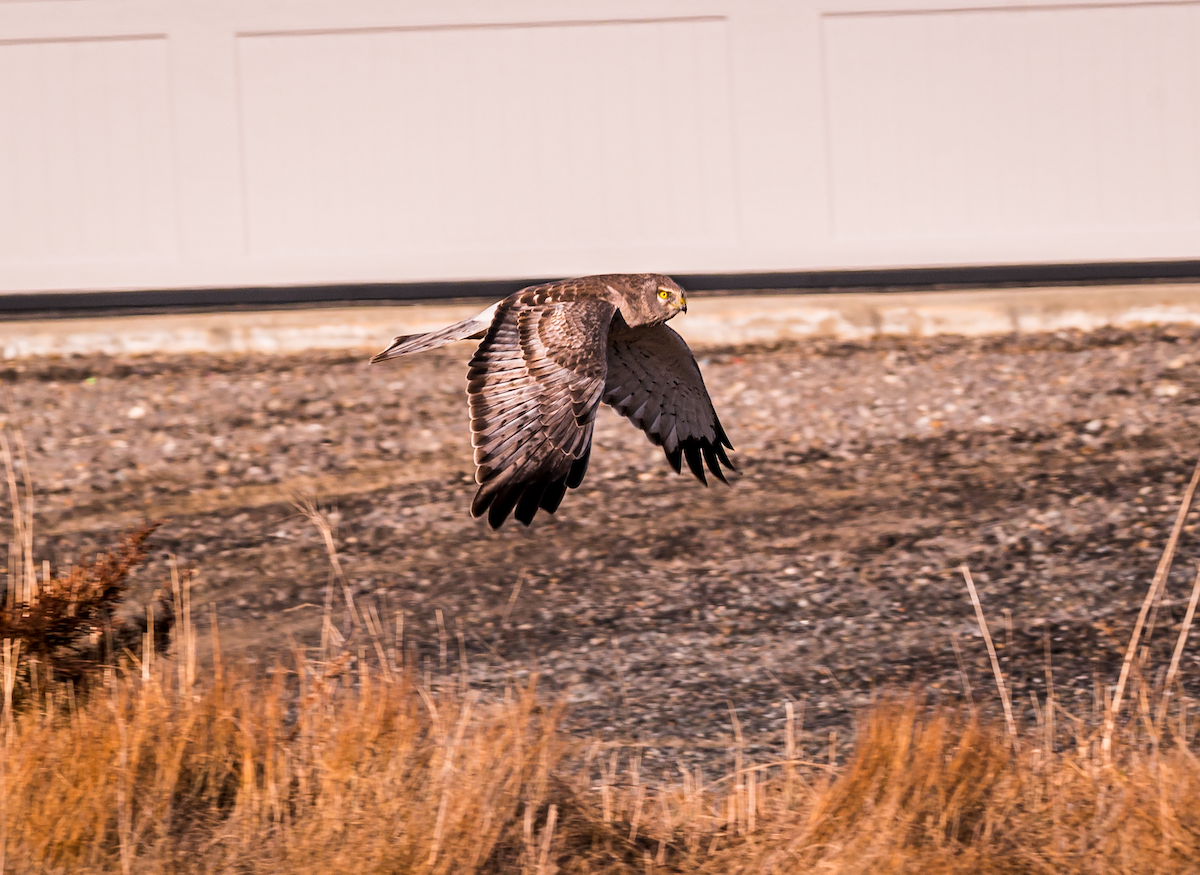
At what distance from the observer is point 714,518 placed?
7.10 metres

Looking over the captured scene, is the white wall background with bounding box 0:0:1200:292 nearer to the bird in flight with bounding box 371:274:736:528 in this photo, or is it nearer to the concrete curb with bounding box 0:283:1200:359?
the concrete curb with bounding box 0:283:1200:359

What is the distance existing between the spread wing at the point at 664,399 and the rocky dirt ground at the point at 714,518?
1.03 metres

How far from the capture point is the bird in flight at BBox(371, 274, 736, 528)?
3543 mm

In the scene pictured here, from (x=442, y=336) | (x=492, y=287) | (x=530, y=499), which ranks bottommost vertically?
(x=530, y=499)

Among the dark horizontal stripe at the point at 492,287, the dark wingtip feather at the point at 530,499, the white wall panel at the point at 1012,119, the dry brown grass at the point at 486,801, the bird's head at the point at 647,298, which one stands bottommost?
the dry brown grass at the point at 486,801

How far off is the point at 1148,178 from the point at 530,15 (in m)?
4.31

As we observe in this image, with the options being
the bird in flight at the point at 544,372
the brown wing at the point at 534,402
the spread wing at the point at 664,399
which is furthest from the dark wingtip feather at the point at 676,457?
the brown wing at the point at 534,402

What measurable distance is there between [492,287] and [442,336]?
5.24m

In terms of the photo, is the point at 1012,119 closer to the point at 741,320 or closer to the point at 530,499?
the point at 741,320

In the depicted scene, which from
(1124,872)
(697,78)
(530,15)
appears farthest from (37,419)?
(1124,872)

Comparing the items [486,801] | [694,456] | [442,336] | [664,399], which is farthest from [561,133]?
[486,801]

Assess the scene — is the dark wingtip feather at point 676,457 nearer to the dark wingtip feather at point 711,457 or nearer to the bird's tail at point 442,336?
the dark wingtip feather at point 711,457

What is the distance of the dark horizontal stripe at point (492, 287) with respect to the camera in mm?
9148

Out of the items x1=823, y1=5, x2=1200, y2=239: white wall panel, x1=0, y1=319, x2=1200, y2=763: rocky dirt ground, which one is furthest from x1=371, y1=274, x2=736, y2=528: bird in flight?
x1=823, y1=5, x2=1200, y2=239: white wall panel
